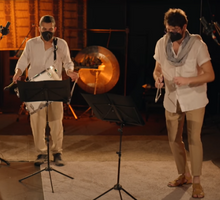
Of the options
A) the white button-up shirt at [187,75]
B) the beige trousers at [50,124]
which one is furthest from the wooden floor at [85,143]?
the white button-up shirt at [187,75]

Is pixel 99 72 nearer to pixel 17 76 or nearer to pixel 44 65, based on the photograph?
pixel 44 65

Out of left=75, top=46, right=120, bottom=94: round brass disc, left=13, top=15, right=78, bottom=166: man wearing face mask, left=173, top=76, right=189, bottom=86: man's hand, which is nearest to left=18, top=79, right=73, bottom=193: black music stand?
left=13, top=15, right=78, bottom=166: man wearing face mask

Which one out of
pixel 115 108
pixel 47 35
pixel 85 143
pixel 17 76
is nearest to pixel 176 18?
pixel 115 108

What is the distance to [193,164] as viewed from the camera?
3740 mm

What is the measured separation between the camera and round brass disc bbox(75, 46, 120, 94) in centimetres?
733

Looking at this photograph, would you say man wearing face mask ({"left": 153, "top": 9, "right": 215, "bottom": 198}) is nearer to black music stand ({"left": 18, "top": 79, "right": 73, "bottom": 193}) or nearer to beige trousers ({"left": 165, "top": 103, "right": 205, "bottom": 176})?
beige trousers ({"left": 165, "top": 103, "right": 205, "bottom": 176})

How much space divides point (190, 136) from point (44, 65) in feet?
6.02

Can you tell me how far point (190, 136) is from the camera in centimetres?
374

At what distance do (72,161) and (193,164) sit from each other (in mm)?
1605

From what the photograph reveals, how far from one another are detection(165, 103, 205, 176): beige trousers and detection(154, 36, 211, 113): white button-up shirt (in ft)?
0.24

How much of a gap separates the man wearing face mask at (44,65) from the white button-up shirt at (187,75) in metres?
1.14

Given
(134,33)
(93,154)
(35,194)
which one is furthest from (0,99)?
(35,194)

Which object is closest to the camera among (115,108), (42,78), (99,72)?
(115,108)

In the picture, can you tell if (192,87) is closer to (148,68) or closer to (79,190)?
(79,190)
